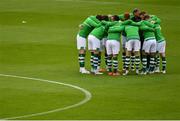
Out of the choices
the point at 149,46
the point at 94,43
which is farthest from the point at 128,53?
the point at 94,43

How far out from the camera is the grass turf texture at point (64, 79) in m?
28.0

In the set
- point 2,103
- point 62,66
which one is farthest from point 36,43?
point 2,103

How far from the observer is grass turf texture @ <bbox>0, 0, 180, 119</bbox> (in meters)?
28.0

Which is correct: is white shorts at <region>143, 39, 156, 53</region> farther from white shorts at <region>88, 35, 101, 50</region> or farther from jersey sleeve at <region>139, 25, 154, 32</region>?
white shorts at <region>88, 35, 101, 50</region>

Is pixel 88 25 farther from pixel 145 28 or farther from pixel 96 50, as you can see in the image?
pixel 145 28

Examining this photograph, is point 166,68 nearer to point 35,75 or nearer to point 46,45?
point 35,75

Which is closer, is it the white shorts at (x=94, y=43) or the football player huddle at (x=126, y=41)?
the football player huddle at (x=126, y=41)

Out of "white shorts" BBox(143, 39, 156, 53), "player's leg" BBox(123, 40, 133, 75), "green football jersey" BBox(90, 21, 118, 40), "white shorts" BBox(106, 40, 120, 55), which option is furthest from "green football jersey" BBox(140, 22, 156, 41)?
"white shorts" BBox(106, 40, 120, 55)

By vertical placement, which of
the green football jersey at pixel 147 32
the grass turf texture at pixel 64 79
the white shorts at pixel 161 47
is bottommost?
the grass turf texture at pixel 64 79

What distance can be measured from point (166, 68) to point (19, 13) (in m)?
27.0

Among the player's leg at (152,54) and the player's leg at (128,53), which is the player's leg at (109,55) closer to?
the player's leg at (128,53)

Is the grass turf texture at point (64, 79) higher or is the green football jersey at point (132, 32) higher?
the green football jersey at point (132, 32)

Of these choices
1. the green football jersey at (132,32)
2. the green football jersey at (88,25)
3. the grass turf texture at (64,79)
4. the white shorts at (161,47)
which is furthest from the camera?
the white shorts at (161,47)

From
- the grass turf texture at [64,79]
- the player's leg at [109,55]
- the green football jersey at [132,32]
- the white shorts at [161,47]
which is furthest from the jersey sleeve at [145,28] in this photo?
the grass turf texture at [64,79]
